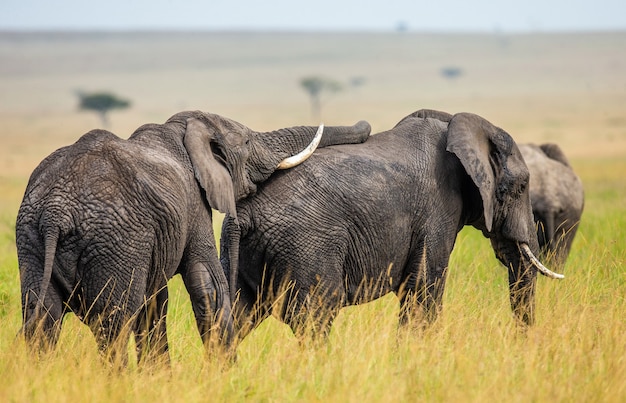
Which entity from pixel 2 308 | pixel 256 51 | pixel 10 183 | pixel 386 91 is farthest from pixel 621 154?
pixel 256 51

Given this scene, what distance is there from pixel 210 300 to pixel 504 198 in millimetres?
2477

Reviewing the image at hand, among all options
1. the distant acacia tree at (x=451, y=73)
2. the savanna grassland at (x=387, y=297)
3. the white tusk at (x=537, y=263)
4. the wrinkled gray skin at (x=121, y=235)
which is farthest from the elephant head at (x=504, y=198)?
the distant acacia tree at (x=451, y=73)

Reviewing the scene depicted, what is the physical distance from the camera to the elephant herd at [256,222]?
16.9ft

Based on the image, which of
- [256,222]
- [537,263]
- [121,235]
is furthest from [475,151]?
[121,235]

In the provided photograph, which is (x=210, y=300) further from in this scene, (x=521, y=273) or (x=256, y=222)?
(x=521, y=273)

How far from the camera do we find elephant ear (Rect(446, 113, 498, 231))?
6871mm

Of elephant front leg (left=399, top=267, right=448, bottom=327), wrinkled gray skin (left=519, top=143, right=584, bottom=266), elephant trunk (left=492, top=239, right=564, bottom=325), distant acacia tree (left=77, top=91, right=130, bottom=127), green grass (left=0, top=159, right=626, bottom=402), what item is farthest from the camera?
distant acacia tree (left=77, top=91, right=130, bottom=127)

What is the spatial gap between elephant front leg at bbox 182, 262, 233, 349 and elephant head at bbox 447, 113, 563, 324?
6.44 ft

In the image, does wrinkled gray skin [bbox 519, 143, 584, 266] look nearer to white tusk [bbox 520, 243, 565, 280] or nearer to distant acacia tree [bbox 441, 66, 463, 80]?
white tusk [bbox 520, 243, 565, 280]

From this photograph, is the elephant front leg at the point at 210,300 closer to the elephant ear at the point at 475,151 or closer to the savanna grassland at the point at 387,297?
the savanna grassland at the point at 387,297

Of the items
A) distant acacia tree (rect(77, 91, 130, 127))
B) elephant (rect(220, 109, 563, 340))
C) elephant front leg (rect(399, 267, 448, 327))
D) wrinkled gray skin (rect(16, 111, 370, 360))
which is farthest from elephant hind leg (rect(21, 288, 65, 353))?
distant acacia tree (rect(77, 91, 130, 127))

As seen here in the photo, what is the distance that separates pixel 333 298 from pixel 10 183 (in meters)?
19.7

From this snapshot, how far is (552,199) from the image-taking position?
9.95m

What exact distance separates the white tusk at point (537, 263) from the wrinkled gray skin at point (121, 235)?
2.45 metres
